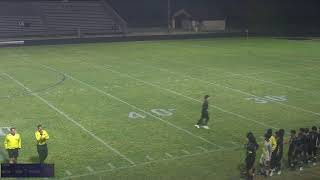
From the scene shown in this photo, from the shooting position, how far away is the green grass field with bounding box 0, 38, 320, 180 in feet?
46.3

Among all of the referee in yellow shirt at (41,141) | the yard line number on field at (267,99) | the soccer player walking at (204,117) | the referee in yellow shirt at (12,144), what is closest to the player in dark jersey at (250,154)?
the soccer player walking at (204,117)

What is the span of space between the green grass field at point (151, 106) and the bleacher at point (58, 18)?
A: 55.0 ft

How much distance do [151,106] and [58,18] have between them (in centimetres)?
4105

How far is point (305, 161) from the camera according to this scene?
13.6 m

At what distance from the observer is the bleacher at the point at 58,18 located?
55.9 metres

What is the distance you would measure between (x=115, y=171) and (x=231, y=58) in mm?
25423

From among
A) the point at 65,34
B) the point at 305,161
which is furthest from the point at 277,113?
the point at 65,34

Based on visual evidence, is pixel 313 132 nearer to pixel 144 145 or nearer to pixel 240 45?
pixel 144 145

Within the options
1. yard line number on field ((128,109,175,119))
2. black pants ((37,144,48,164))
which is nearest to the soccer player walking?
yard line number on field ((128,109,175,119))

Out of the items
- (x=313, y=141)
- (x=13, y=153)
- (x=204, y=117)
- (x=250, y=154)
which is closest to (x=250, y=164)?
(x=250, y=154)

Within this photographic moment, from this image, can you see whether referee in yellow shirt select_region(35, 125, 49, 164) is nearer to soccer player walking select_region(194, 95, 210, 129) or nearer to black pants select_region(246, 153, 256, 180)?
black pants select_region(246, 153, 256, 180)

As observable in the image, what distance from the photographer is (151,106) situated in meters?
20.9

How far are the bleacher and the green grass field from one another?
16753 mm

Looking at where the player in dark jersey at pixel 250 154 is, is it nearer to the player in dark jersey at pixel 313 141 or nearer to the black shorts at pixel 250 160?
the black shorts at pixel 250 160
